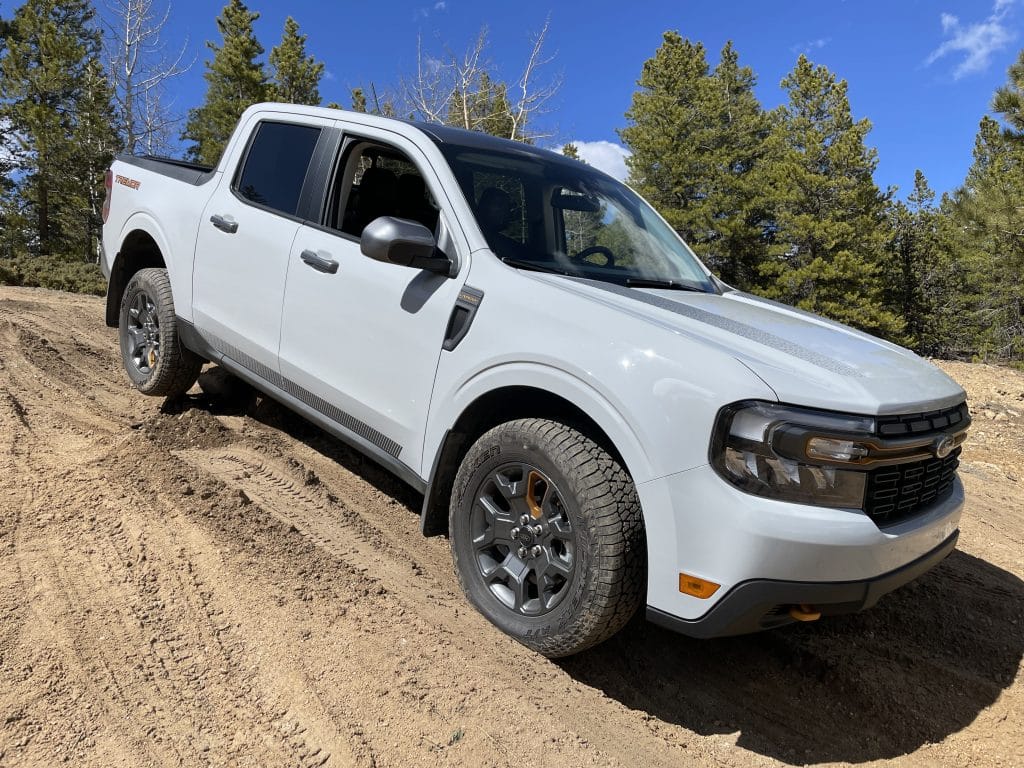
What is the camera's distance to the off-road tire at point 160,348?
14.5 ft

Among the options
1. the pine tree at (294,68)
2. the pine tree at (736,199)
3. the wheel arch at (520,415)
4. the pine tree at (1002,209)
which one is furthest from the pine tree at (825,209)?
the wheel arch at (520,415)

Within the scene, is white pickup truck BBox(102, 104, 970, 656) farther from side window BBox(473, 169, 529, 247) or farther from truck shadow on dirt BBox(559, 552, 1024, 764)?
truck shadow on dirt BBox(559, 552, 1024, 764)

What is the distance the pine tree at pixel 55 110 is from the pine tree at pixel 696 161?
25.9 metres

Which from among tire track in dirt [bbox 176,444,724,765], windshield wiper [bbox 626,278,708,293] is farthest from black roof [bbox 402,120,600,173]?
tire track in dirt [bbox 176,444,724,765]

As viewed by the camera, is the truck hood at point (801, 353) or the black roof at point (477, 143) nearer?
the truck hood at point (801, 353)

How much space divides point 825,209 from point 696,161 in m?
6.62

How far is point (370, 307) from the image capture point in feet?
10.0

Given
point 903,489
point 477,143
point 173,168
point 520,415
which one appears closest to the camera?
point 903,489

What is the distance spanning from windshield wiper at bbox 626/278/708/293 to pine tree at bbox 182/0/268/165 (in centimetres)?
3646

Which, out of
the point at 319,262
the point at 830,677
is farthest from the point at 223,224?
the point at 830,677

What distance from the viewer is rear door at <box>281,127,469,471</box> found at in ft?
9.53

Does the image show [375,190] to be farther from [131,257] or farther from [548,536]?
[131,257]

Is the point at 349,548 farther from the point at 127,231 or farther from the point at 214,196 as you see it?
the point at 127,231

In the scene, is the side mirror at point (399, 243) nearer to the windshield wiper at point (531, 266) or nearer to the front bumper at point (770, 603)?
the windshield wiper at point (531, 266)
